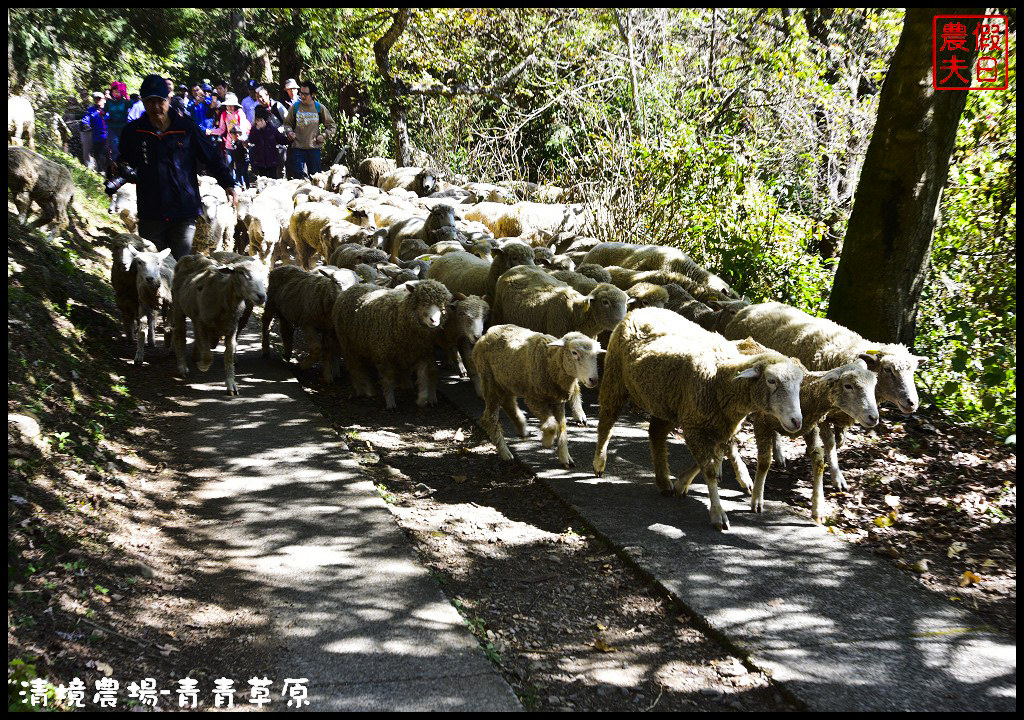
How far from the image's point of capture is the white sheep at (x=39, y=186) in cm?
1274

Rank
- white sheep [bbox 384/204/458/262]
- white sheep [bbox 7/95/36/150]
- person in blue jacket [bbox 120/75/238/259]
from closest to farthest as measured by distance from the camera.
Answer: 1. person in blue jacket [bbox 120/75/238/259]
2. white sheep [bbox 384/204/458/262]
3. white sheep [bbox 7/95/36/150]

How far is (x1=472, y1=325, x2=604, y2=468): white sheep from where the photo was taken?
6.96 meters

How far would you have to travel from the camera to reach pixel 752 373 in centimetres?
586

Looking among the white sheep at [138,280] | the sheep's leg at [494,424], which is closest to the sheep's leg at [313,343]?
the white sheep at [138,280]

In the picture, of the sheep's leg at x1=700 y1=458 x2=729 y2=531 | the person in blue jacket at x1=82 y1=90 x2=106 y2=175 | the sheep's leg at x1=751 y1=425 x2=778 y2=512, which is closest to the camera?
the sheep's leg at x1=700 y1=458 x2=729 y2=531

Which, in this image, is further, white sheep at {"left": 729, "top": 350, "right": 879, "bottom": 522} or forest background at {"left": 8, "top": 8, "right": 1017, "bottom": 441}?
forest background at {"left": 8, "top": 8, "right": 1017, "bottom": 441}

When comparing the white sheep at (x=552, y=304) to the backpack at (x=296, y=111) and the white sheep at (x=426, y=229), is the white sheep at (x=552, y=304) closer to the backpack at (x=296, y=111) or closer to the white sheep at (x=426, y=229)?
the white sheep at (x=426, y=229)

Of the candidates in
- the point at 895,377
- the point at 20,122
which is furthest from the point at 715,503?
the point at 20,122

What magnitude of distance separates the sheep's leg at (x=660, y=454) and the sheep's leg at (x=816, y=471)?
1.07 meters

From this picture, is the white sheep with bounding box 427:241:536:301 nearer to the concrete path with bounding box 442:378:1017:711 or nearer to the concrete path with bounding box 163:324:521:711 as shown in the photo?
the concrete path with bounding box 163:324:521:711

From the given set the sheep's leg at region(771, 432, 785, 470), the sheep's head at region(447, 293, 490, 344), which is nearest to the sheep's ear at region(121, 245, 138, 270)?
the sheep's head at region(447, 293, 490, 344)

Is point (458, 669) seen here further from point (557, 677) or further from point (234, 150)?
point (234, 150)

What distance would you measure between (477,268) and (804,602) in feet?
22.0

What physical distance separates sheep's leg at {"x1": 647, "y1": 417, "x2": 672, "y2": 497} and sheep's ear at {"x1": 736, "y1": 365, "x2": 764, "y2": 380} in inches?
41.2
